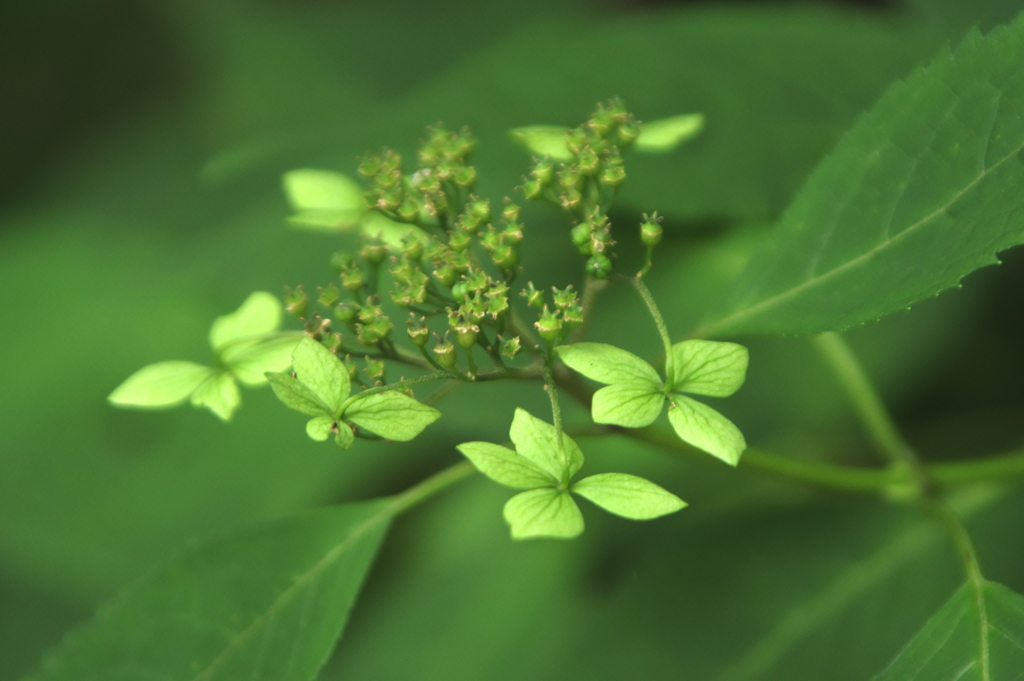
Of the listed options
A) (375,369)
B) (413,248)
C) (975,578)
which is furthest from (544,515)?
(975,578)

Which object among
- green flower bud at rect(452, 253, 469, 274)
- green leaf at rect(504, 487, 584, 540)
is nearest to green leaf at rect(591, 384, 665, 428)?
green leaf at rect(504, 487, 584, 540)

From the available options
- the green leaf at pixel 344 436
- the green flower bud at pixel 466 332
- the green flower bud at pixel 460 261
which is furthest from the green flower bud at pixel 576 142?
the green leaf at pixel 344 436

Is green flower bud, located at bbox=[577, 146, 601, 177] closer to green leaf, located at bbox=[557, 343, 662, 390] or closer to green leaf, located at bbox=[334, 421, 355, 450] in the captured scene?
green leaf, located at bbox=[557, 343, 662, 390]

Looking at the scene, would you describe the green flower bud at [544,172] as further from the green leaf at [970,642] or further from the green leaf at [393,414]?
the green leaf at [970,642]

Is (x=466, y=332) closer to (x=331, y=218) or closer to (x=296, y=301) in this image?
(x=296, y=301)

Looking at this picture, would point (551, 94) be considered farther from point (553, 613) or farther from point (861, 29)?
point (553, 613)

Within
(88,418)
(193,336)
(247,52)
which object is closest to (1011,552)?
(193,336)
